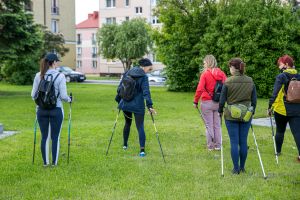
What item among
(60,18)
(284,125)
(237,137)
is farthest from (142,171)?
(60,18)

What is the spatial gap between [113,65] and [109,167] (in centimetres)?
6400

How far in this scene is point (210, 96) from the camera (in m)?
9.38


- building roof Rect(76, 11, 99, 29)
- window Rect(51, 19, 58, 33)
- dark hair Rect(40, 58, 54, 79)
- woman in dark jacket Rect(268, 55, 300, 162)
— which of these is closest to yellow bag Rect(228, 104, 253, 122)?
woman in dark jacket Rect(268, 55, 300, 162)

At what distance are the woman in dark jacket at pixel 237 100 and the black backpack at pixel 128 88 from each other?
1.82m

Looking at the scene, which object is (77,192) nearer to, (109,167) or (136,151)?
(109,167)

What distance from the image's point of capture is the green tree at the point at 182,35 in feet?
96.4

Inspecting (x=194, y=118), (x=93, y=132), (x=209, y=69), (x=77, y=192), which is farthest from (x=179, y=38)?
(x=77, y=192)

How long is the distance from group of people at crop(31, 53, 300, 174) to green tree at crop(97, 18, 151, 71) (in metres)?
45.9

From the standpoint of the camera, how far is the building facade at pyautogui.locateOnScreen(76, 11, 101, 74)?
82.0m

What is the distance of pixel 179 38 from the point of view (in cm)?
2978

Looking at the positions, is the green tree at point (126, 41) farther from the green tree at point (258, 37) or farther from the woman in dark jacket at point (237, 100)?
the woman in dark jacket at point (237, 100)

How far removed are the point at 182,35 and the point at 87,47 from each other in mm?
54520

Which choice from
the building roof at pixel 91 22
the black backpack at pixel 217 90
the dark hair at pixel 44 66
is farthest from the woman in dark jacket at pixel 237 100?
the building roof at pixel 91 22

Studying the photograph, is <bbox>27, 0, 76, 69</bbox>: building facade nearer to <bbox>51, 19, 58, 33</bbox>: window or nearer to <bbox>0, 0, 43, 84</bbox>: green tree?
<bbox>51, 19, 58, 33</bbox>: window
